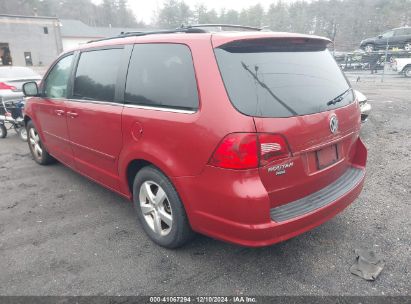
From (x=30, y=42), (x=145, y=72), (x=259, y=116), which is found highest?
(x=30, y=42)

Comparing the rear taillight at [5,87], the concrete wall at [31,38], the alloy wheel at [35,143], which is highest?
the concrete wall at [31,38]

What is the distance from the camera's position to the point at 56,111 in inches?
163

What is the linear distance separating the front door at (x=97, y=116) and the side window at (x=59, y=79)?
0.96 feet

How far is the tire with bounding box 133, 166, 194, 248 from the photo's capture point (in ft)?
8.73

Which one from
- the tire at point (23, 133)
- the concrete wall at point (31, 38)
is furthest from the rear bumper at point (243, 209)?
the concrete wall at point (31, 38)

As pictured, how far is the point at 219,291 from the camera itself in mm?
2439

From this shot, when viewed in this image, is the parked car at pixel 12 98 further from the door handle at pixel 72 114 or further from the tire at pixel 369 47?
the tire at pixel 369 47

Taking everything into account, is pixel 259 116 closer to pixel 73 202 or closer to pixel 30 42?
pixel 73 202

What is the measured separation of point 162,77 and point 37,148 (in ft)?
11.8

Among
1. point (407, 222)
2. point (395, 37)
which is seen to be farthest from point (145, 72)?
point (395, 37)

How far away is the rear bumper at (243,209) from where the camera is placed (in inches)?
86.5

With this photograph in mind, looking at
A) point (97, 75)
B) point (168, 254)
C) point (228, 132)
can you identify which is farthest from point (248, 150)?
point (97, 75)

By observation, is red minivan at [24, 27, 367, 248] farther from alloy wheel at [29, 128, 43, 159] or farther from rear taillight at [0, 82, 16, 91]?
rear taillight at [0, 82, 16, 91]

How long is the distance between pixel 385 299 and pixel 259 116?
1.58 m
